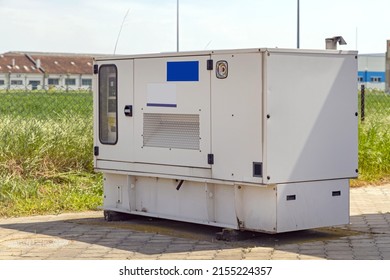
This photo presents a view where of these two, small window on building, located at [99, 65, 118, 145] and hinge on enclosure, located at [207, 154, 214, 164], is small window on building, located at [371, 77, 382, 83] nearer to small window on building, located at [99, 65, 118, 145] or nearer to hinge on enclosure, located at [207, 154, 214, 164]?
small window on building, located at [99, 65, 118, 145]

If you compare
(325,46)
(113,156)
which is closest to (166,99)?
(113,156)

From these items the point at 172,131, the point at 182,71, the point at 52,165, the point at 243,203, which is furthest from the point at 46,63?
the point at 243,203

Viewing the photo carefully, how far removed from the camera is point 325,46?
33.3 feet

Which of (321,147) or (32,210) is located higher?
(321,147)

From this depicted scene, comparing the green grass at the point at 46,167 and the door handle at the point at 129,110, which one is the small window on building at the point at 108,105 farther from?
the green grass at the point at 46,167

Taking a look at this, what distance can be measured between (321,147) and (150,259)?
216 centimetres

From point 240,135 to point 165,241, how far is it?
4.32 ft

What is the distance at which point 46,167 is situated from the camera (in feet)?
42.1

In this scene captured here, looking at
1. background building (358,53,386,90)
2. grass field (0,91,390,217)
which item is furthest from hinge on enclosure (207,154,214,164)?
background building (358,53,386,90)

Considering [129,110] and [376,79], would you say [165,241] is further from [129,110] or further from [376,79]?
[376,79]

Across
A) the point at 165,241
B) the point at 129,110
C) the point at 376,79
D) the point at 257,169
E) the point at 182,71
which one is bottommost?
the point at 165,241

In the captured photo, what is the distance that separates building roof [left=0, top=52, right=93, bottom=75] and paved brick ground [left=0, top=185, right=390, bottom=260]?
51.3m

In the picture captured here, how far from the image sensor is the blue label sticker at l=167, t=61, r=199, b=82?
9.55 metres

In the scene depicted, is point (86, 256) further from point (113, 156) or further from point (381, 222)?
point (381, 222)
